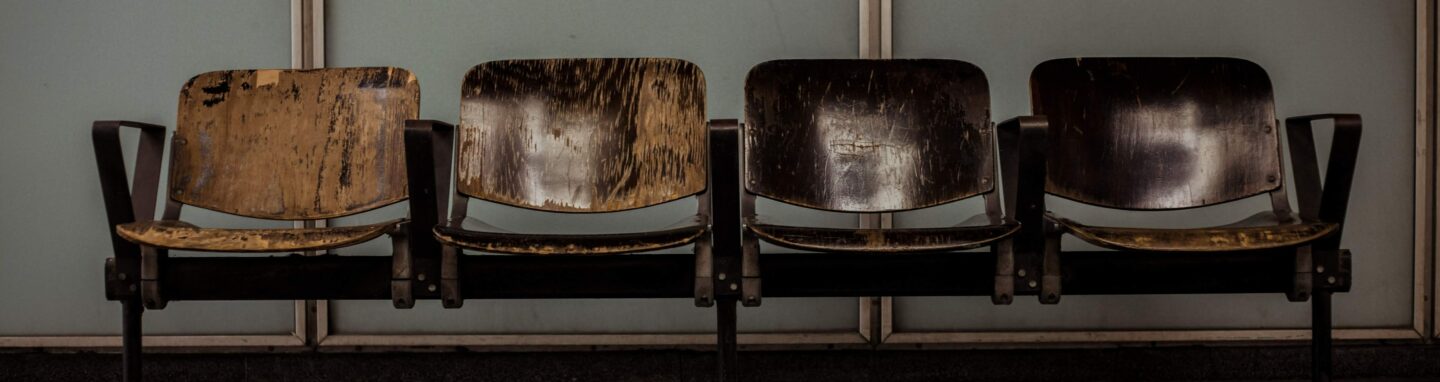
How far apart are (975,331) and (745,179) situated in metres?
0.86

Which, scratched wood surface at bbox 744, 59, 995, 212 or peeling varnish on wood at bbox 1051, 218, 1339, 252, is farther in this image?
scratched wood surface at bbox 744, 59, 995, 212

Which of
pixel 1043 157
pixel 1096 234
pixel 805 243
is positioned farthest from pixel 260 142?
pixel 1096 234

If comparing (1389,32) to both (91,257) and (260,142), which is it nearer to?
(260,142)

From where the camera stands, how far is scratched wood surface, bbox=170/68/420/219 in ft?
5.43

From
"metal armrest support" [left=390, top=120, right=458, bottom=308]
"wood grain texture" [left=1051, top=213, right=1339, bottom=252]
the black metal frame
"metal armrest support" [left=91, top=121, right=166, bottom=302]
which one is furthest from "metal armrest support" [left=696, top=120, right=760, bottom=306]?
"metal armrest support" [left=91, top=121, right=166, bottom=302]

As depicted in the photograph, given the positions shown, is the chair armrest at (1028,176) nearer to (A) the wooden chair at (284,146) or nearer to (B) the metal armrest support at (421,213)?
(B) the metal armrest support at (421,213)

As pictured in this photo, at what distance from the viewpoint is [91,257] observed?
206 cm

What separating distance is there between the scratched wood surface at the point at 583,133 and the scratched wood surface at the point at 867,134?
5.8 inches

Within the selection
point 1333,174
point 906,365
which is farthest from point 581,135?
point 1333,174

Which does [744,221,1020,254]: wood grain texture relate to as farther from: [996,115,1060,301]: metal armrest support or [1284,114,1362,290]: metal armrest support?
[1284,114,1362,290]: metal armrest support

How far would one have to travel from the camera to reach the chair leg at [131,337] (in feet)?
4.91

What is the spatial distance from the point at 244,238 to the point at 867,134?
47.4 inches

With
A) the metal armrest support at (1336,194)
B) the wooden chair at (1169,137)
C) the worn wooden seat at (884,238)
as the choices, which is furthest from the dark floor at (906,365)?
the worn wooden seat at (884,238)

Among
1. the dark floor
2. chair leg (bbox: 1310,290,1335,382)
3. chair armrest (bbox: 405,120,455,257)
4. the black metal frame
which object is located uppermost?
chair armrest (bbox: 405,120,455,257)
